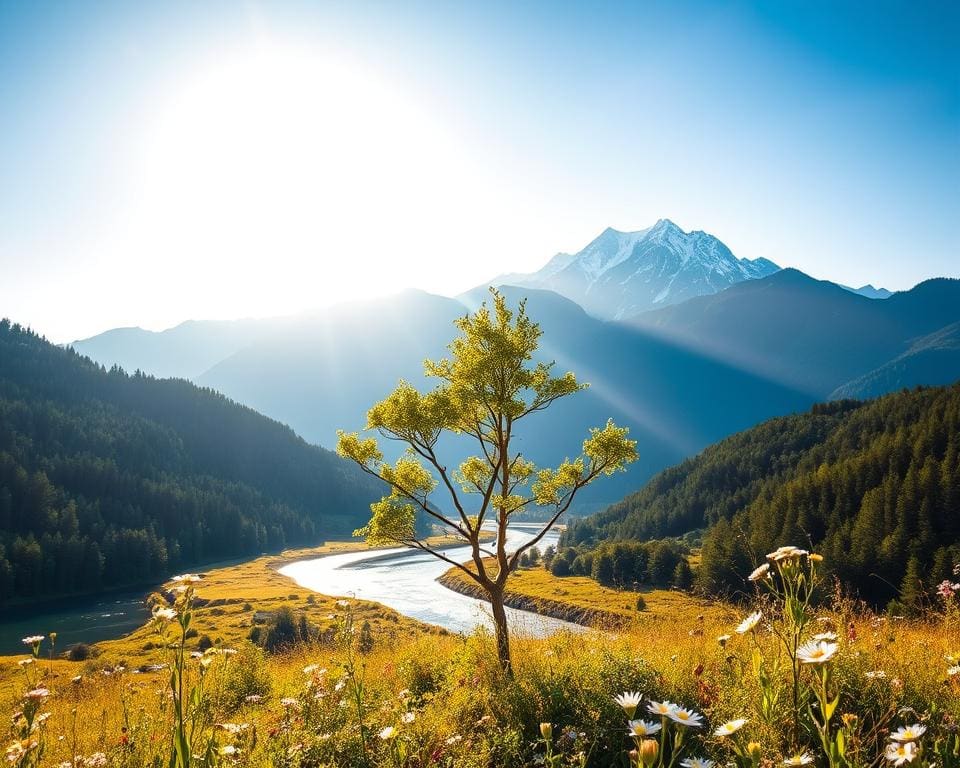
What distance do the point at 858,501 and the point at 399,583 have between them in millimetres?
83021

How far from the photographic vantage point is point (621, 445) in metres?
11.9

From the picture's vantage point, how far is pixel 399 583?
112 metres

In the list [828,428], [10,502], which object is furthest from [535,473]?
[828,428]

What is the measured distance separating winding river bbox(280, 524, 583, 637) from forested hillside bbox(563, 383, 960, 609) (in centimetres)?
3371

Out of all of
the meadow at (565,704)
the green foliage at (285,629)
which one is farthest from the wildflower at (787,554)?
the green foliage at (285,629)

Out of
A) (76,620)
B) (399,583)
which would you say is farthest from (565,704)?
(399,583)

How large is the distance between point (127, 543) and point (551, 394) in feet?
450

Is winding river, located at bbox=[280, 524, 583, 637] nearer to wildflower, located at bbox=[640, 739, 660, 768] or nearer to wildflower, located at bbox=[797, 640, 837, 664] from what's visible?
wildflower, located at bbox=[797, 640, 837, 664]

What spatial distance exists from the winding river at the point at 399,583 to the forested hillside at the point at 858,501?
33.7 meters

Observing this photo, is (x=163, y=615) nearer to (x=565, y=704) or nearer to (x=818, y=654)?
(x=818, y=654)

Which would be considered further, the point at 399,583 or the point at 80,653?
the point at 399,583

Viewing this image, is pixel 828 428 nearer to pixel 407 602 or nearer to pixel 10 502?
pixel 407 602

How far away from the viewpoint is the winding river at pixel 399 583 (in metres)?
73.5

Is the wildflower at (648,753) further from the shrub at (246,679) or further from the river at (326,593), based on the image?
the river at (326,593)
